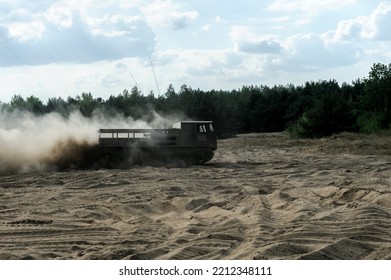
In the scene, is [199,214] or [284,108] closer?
[199,214]

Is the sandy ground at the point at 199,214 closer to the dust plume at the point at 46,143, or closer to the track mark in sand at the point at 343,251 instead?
the track mark in sand at the point at 343,251

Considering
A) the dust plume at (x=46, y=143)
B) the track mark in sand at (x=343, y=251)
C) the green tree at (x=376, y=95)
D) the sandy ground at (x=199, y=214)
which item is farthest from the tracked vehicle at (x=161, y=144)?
the green tree at (x=376, y=95)

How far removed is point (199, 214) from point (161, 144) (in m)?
11.3

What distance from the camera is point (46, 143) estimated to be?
21.6 m

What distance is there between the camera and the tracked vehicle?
2172cm

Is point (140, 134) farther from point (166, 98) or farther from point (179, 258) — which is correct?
point (166, 98)

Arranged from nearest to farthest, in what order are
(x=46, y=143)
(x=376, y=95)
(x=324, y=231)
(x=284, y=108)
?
(x=324, y=231), (x=46, y=143), (x=376, y=95), (x=284, y=108)

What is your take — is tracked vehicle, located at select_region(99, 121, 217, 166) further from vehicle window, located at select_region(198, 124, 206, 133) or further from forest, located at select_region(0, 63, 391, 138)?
forest, located at select_region(0, 63, 391, 138)

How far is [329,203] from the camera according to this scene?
38.7 ft

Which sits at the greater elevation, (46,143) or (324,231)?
(46,143)

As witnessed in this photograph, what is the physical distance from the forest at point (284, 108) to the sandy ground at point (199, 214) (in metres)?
15.6

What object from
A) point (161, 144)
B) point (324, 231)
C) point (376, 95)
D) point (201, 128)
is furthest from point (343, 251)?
point (376, 95)

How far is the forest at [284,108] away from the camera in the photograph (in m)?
39.9

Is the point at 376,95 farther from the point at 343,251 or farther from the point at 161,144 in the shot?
the point at 343,251
